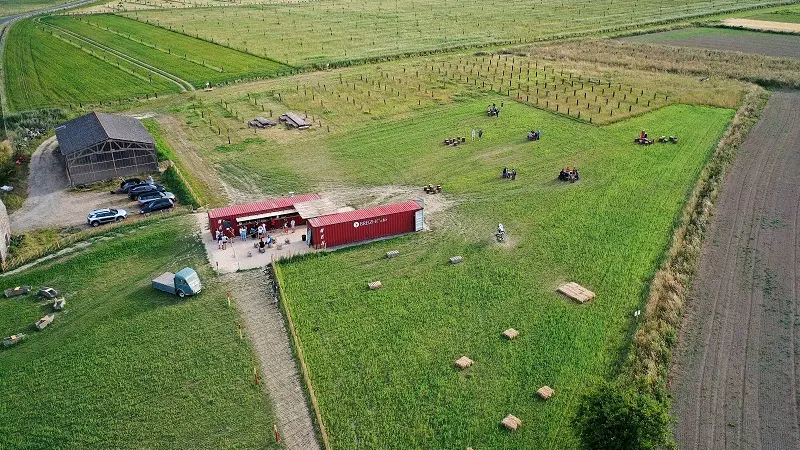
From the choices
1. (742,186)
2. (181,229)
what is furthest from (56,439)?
(742,186)

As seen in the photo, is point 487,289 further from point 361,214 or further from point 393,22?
point 393,22

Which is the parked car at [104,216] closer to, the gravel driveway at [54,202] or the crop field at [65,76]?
the gravel driveway at [54,202]

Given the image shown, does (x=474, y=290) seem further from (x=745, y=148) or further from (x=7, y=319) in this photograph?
(x=745, y=148)

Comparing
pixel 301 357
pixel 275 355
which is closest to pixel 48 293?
pixel 275 355

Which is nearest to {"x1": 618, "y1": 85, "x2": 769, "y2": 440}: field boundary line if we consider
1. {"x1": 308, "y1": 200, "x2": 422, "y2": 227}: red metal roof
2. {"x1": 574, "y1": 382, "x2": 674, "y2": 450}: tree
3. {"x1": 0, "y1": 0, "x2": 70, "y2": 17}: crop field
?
{"x1": 574, "y1": 382, "x2": 674, "y2": 450}: tree

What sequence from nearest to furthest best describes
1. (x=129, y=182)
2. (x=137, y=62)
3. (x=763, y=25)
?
(x=129, y=182) < (x=137, y=62) < (x=763, y=25)
